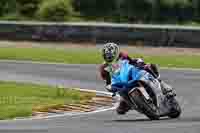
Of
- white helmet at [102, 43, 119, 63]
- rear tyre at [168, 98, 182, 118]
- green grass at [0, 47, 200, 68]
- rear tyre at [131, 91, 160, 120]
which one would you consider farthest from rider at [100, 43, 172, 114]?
green grass at [0, 47, 200, 68]

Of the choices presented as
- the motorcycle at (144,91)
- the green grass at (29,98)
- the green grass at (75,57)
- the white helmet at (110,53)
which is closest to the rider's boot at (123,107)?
the motorcycle at (144,91)

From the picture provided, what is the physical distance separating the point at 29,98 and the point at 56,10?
2024cm

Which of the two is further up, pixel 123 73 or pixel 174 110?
pixel 123 73

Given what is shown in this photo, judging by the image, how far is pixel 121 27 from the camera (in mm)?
32875

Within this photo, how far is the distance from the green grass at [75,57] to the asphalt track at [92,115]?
1.42m

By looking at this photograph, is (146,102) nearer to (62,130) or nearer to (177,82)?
(62,130)

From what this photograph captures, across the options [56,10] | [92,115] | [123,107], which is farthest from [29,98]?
[56,10]

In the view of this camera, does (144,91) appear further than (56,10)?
No

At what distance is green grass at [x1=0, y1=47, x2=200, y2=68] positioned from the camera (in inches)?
1143

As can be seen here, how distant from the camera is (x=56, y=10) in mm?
39750

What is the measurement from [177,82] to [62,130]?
11.8 metres

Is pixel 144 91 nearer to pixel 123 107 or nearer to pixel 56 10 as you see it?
pixel 123 107

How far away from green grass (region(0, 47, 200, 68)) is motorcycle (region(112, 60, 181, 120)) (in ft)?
42.6

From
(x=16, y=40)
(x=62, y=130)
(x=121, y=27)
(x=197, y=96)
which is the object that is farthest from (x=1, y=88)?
(x=16, y=40)
